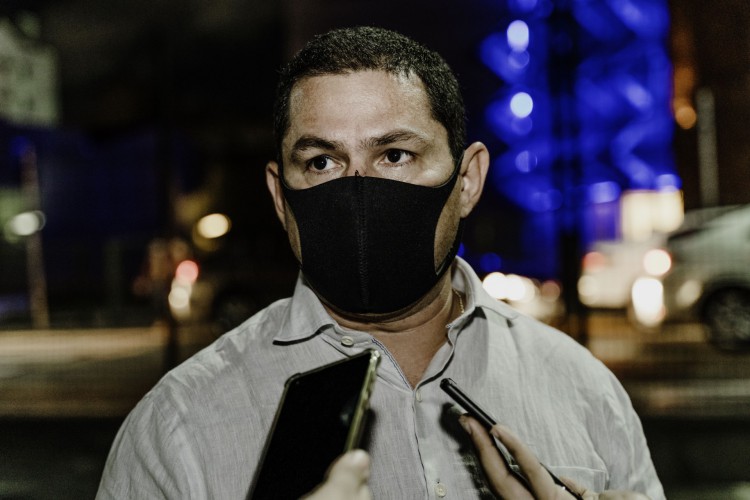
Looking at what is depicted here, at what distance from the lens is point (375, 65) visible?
1524mm

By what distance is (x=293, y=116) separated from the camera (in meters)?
1.56

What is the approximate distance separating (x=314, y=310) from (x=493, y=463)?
1.72 feet

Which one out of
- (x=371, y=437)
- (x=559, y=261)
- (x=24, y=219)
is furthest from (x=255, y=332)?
(x=24, y=219)

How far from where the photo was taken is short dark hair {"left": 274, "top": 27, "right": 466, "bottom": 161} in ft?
5.02

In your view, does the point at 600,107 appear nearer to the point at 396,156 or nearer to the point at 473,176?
the point at 473,176

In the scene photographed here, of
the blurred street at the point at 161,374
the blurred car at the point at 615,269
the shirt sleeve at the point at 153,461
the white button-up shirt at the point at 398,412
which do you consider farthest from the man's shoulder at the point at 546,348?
the blurred car at the point at 615,269

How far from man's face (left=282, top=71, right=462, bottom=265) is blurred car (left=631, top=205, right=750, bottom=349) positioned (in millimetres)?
6343

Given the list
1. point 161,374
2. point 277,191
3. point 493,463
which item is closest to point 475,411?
point 493,463

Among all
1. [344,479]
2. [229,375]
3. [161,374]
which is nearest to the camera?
[344,479]

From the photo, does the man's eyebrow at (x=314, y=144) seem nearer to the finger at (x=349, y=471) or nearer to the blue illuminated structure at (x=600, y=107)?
the finger at (x=349, y=471)

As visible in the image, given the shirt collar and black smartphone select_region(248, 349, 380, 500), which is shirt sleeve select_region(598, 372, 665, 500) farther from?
black smartphone select_region(248, 349, 380, 500)

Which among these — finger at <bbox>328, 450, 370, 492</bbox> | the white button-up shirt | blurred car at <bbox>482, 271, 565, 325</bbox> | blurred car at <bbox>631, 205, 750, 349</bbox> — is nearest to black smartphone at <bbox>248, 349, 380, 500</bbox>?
finger at <bbox>328, 450, 370, 492</bbox>

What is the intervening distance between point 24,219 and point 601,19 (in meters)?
11.1

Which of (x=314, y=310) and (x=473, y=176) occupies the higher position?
(x=473, y=176)
